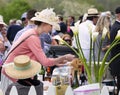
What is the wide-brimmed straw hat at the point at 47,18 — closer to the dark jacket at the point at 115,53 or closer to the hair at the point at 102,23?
the hair at the point at 102,23

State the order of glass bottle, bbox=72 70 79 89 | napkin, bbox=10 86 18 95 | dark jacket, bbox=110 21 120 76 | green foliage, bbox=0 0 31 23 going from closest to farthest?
1. napkin, bbox=10 86 18 95
2. glass bottle, bbox=72 70 79 89
3. dark jacket, bbox=110 21 120 76
4. green foliage, bbox=0 0 31 23

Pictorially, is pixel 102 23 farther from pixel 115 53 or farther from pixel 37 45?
pixel 37 45

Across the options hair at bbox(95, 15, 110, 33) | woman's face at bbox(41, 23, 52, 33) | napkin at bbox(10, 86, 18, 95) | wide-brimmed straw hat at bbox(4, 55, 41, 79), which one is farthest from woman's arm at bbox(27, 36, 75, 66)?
hair at bbox(95, 15, 110, 33)

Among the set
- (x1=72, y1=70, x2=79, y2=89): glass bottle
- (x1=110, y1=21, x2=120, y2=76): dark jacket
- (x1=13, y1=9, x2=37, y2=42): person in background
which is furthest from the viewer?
(x1=110, y1=21, x2=120, y2=76): dark jacket

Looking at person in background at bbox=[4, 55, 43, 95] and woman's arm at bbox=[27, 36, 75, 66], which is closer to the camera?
person in background at bbox=[4, 55, 43, 95]

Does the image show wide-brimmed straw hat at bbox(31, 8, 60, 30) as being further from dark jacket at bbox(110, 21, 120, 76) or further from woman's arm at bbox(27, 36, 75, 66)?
dark jacket at bbox(110, 21, 120, 76)

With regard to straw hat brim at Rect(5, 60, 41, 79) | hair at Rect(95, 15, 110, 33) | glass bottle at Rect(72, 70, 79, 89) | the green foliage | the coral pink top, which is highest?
the green foliage

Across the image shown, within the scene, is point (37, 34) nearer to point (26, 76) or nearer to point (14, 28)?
point (26, 76)

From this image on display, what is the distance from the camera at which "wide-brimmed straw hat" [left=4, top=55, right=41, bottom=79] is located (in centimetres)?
396

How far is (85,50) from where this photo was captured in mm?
6805

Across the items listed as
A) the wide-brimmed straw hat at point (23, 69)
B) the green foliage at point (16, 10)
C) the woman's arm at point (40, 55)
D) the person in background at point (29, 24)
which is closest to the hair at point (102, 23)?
the person in background at point (29, 24)

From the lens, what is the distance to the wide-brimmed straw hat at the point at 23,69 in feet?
13.0

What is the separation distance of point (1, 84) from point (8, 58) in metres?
0.51

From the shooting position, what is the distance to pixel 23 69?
4059mm
